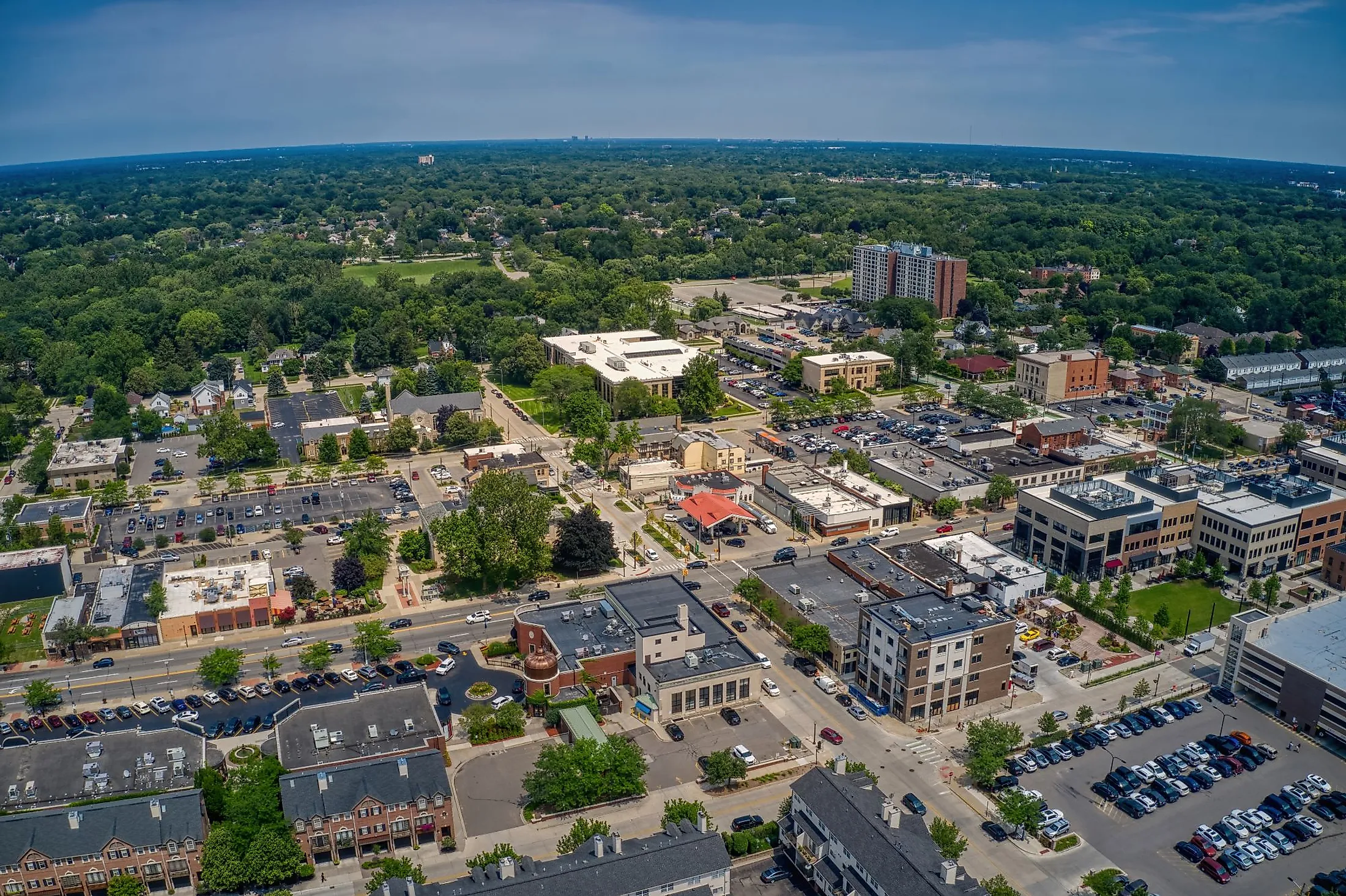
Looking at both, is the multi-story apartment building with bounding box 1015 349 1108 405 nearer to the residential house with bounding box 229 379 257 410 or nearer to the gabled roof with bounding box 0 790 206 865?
the residential house with bounding box 229 379 257 410

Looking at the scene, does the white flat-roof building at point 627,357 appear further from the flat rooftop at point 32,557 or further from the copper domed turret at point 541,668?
the copper domed turret at point 541,668

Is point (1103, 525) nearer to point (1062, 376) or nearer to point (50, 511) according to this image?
point (1062, 376)

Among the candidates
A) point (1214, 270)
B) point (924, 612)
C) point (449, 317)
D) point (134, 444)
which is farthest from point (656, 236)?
point (924, 612)

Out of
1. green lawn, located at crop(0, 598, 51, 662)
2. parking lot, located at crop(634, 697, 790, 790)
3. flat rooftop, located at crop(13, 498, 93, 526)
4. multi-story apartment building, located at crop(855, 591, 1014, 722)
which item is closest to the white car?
multi-story apartment building, located at crop(855, 591, 1014, 722)

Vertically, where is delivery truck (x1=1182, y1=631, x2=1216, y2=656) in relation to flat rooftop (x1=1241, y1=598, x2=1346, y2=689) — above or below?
below

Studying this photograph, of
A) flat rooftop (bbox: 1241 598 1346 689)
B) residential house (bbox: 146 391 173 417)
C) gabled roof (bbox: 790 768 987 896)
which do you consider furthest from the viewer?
residential house (bbox: 146 391 173 417)

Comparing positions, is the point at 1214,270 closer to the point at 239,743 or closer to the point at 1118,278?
the point at 1118,278

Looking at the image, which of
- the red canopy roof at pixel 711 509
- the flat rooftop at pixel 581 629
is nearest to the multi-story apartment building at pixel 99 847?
the flat rooftop at pixel 581 629
